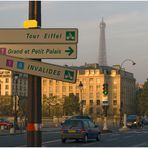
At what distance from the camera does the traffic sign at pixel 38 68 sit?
9.17m

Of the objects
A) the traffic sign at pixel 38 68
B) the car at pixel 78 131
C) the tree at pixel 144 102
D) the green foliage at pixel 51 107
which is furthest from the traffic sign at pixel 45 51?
the tree at pixel 144 102

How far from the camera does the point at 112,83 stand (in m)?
185

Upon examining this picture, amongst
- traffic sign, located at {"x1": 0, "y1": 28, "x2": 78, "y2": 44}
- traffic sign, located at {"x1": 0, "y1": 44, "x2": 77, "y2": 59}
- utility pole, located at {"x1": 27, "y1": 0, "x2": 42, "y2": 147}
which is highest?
traffic sign, located at {"x1": 0, "y1": 28, "x2": 78, "y2": 44}

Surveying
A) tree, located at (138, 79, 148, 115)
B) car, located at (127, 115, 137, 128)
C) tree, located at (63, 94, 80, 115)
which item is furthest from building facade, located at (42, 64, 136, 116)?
car, located at (127, 115, 137, 128)

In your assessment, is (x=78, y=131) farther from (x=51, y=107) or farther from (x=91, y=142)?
(x=51, y=107)

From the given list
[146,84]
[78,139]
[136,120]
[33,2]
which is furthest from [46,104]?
[33,2]

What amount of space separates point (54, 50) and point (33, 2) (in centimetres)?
91

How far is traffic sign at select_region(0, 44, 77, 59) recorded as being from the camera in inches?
363

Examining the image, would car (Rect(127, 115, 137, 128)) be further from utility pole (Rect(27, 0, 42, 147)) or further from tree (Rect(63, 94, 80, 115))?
utility pole (Rect(27, 0, 42, 147))

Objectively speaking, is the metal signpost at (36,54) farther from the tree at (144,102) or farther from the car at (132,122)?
the tree at (144,102)

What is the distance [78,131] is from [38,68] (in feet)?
92.0

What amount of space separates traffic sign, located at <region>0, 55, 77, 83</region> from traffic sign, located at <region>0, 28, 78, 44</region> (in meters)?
0.34

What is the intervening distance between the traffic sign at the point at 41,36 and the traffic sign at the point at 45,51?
0.23 ft

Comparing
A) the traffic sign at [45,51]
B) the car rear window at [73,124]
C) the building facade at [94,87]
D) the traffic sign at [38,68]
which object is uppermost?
the building facade at [94,87]
